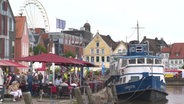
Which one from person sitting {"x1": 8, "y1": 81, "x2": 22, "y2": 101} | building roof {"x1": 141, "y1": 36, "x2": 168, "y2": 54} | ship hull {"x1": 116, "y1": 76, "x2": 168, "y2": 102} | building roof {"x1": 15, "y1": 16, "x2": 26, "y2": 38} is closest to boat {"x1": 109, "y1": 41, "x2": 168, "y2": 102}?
ship hull {"x1": 116, "y1": 76, "x2": 168, "y2": 102}

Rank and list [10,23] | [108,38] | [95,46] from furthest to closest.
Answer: [108,38] < [95,46] < [10,23]

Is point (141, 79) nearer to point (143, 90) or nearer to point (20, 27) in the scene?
point (143, 90)

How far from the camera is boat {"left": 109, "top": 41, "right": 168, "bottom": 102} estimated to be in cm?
4047

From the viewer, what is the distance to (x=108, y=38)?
13912 centimetres

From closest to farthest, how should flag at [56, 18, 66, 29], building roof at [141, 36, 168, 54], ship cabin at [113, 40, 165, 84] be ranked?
1. ship cabin at [113, 40, 165, 84]
2. flag at [56, 18, 66, 29]
3. building roof at [141, 36, 168, 54]

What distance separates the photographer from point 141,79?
132 feet

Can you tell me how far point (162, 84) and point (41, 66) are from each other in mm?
15305

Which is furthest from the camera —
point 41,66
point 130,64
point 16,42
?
point 16,42

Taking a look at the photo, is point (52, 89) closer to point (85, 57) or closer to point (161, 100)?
point (161, 100)

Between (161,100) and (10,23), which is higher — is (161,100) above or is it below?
below

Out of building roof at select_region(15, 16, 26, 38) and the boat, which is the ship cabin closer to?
the boat

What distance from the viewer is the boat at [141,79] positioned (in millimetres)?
40469

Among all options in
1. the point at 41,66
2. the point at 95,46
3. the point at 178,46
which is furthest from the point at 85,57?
the point at 41,66

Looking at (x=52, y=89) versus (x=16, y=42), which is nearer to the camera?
(x=52, y=89)
